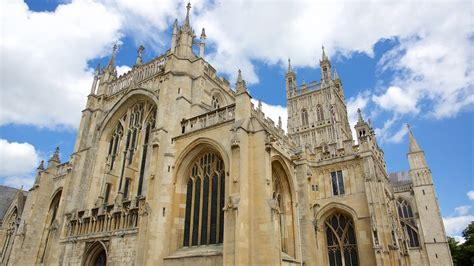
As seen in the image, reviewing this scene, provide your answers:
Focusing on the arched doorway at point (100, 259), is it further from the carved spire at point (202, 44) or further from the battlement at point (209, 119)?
the carved spire at point (202, 44)

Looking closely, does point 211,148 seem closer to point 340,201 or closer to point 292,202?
point 292,202

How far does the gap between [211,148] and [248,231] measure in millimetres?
4653

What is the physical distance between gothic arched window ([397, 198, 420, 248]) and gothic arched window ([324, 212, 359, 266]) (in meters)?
18.4

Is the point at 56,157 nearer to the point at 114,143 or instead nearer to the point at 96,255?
the point at 114,143

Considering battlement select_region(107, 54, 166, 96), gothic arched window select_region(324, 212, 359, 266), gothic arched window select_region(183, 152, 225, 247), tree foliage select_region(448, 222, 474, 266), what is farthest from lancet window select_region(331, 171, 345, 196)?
tree foliage select_region(448, 222, 474, 266)

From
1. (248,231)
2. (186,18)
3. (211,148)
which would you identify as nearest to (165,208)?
(211,148)

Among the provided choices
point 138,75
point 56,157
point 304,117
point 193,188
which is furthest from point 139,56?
point 304,117

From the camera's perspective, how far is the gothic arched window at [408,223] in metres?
34.4

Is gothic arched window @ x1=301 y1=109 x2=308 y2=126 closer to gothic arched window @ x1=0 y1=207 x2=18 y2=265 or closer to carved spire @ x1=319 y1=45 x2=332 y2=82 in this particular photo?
carved spire @ x1=319 y1=45 x2=332 y2=82

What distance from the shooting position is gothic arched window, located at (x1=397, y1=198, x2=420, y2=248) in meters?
34.4

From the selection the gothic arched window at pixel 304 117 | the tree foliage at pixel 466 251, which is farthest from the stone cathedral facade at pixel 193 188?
the gothic arched window at pixel 304 117

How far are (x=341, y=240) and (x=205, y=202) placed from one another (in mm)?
8571

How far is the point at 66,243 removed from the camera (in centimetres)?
1844

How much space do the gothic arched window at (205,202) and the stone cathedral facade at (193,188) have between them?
0.16ft
